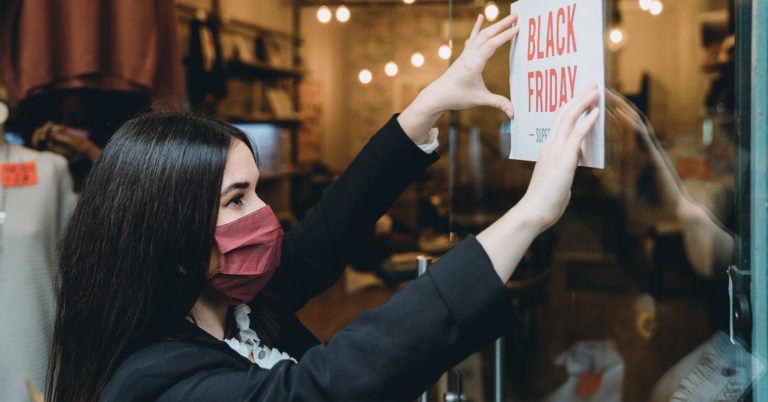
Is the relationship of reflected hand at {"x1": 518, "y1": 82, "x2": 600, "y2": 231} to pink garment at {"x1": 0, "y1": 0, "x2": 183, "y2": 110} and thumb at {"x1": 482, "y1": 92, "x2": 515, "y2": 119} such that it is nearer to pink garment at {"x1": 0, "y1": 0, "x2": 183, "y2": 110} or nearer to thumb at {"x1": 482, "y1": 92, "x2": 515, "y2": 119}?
thumb at {"x1": 482, "y1": 92, "x2": 515, "y2": 119}

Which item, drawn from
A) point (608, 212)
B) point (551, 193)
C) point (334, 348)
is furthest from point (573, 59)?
point (608, 212)

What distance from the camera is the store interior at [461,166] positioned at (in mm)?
2428

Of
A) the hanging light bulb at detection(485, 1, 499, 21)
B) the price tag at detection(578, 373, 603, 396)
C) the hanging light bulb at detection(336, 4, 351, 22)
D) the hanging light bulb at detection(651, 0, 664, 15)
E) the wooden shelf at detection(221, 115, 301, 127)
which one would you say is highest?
the hanging light bulb at detection(651, 0, 664, 15)

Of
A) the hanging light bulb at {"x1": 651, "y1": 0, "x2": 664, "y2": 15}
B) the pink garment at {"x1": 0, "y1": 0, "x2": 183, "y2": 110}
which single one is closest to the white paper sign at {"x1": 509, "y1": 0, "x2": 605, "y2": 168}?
the pink garment at {"x1": 0, "y1": 0, "x2": 183, "y2": 110}

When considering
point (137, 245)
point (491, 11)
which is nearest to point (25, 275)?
point (137, 245)

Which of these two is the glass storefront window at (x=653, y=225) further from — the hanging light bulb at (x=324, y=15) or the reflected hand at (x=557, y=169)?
the hanging light bulb at (x=324, y=15)

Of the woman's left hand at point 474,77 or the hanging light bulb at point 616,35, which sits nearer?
the woman's left hand at point 474,77

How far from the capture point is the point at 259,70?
4484 mm

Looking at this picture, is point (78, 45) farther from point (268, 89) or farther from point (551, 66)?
point (268, 89)

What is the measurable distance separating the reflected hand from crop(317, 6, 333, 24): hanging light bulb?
3887mm

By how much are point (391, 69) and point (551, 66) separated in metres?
3.17

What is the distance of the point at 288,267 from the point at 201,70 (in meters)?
2.67

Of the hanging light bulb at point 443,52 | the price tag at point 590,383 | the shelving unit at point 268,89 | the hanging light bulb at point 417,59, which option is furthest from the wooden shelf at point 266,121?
the price tag at point 590,383

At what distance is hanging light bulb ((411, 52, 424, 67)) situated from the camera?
3848 mm
